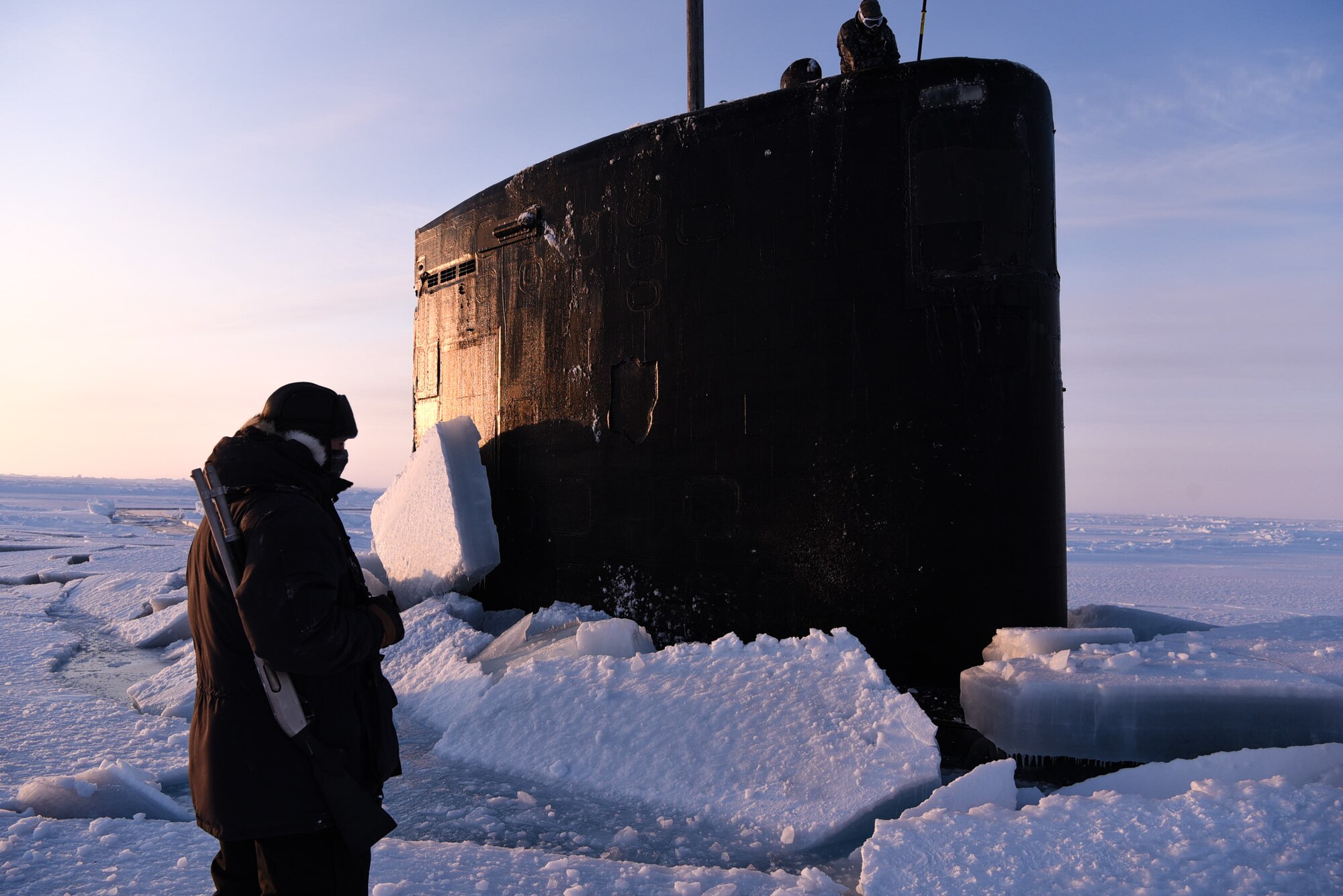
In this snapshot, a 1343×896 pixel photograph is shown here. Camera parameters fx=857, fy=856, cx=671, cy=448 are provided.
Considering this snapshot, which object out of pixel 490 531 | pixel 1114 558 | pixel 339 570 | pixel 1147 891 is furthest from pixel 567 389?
pixel 1114 558

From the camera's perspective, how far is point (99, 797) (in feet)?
10.1

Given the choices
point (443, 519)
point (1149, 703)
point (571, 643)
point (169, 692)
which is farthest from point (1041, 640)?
point (169, 692)

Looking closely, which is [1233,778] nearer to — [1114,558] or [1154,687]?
[1154,687]

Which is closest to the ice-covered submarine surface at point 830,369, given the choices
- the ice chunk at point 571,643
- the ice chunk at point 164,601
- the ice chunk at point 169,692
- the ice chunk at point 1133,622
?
the ice chunk at point 571,643

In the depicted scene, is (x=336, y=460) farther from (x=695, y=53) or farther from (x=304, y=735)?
(x=695, y=53)

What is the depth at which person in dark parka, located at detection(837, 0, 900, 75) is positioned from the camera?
161 inches

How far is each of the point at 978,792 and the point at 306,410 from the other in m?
2.30

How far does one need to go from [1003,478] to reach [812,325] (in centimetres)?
113

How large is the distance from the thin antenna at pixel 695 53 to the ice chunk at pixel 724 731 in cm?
402

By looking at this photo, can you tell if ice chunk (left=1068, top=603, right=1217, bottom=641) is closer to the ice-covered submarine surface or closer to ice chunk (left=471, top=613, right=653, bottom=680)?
the ice-covered submarine surface

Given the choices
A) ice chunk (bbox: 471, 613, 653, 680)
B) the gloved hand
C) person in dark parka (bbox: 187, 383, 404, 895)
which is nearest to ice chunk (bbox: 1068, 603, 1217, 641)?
ice chunk (bbox: 471, 613, 653, 680)

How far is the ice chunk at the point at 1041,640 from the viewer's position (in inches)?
142

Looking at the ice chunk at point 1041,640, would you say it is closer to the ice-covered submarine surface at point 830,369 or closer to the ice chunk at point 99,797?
the ice-covered submarine surface at point 830,369

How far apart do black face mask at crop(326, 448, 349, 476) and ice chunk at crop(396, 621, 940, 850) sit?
1956mm
